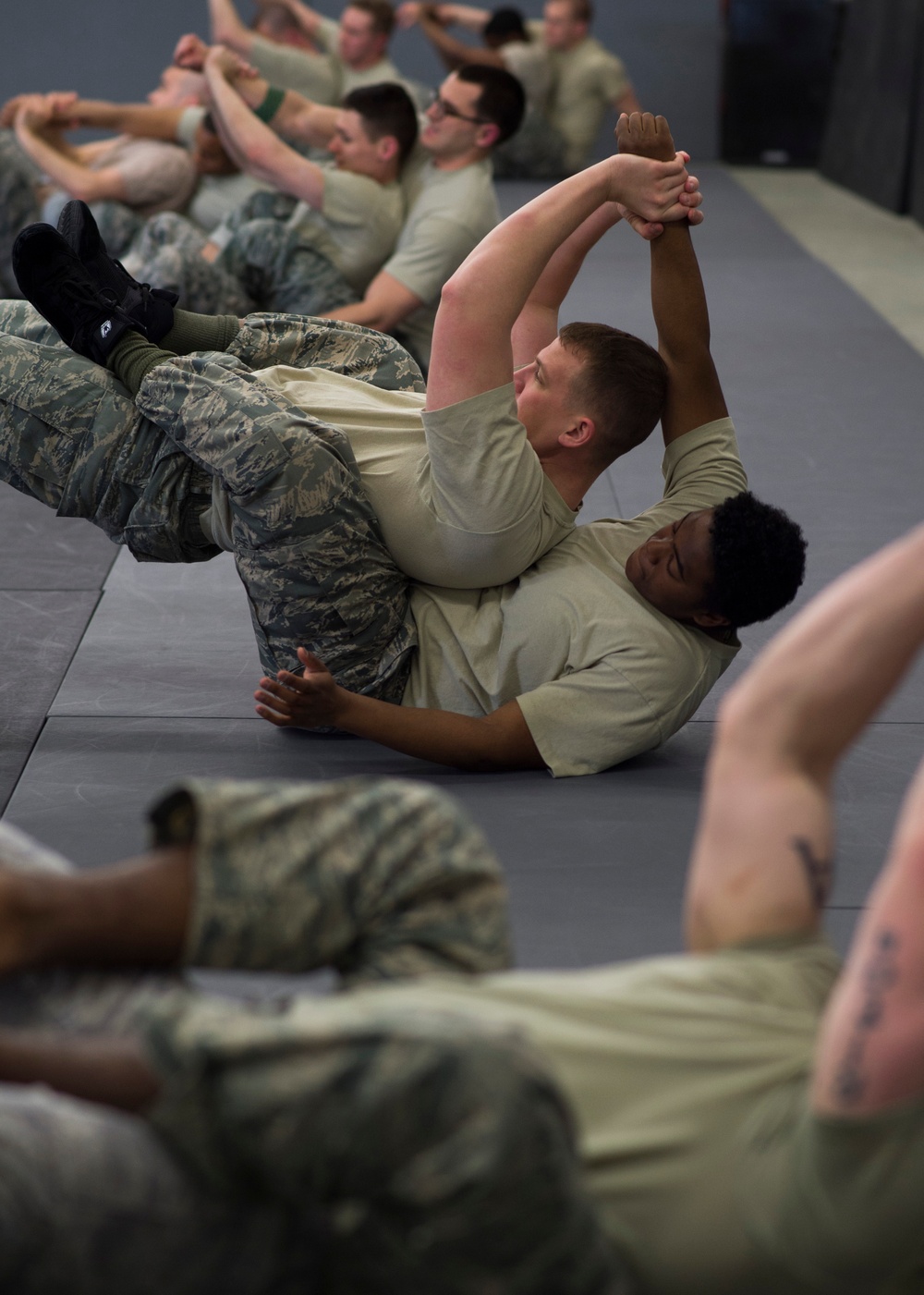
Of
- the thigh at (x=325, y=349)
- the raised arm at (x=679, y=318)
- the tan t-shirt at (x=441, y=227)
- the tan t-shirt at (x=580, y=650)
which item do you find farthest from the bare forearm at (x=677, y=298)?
the tan t-shirt at (x=441, y=227)

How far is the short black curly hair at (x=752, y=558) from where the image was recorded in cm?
237

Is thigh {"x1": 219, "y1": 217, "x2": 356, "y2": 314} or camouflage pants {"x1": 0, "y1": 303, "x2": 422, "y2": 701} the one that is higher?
camouflage pants {"x1": 0, "y1": 303, "x2": 422, "y2": 701}

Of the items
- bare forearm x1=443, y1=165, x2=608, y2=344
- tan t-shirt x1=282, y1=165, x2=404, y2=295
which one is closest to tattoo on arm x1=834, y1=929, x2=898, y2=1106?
bare forearm x1=443, y1=165, x2=608, y2=344

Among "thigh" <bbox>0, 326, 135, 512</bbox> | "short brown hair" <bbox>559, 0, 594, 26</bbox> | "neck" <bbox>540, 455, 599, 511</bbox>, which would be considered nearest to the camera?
"thigh" <bbox>0, 326, 135, 512</bbox>

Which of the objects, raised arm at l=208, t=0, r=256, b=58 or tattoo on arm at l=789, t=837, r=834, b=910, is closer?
tattoo on arm at l=789, t=837, r=834, b=910

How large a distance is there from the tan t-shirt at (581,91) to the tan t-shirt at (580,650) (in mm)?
8446

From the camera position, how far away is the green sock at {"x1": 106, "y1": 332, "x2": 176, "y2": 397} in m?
2.65

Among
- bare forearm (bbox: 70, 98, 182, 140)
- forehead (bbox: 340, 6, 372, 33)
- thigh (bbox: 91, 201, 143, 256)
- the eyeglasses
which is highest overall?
the eyeglasses

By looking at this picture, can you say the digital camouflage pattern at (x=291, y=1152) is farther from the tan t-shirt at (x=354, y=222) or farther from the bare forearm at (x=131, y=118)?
the bare forearm at (x=131, y=118)

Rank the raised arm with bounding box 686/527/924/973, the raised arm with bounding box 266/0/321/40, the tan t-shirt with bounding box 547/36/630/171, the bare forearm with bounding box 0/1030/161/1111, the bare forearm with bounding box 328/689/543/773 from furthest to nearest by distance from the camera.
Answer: the tan t-shirt with bounding box 547/36/630/171 → the raised arm with bounding box 266/0/321/40 → the bare forearm with bounding box 328/689/543/773 → the raised arm with bounding box 686/527/924/973 → the bare forearm with bounding box 0/1030/161/1111

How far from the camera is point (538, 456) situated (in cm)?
271

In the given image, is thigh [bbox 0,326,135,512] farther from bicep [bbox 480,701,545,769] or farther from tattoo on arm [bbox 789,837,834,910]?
tattoo on arm [bbox 789,837,834,910]

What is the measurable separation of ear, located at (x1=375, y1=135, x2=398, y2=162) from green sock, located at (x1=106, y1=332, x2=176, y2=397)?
8.79ft

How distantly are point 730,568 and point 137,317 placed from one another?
1.25m
